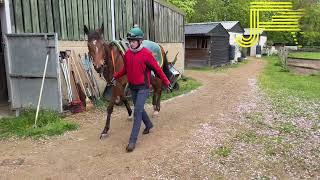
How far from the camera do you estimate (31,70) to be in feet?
26.8

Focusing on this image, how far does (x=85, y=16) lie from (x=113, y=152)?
590cm

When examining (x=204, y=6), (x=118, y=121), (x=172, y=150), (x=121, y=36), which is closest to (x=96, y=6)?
(x=121, y=36)

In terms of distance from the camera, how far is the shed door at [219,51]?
25311 millimetres

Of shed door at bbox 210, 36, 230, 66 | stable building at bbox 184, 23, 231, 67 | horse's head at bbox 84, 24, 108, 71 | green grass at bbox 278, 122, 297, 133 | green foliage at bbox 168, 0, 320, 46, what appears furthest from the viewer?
green foliage at bbox 168, 0, 320, 46

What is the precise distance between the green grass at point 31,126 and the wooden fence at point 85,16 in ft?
7.61

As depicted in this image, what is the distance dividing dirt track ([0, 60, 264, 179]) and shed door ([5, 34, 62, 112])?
931mm

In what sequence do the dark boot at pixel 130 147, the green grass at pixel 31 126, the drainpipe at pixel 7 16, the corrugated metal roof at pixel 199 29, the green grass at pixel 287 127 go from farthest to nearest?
the corrugated metal roof at pixel 199 29, the drainpipe at pixel 7 16, the green grass at pixel 287 127, the green grass at pixel 31 126, the dark boot at pixel 130 147

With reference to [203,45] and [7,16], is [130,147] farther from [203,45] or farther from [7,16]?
[203,45]

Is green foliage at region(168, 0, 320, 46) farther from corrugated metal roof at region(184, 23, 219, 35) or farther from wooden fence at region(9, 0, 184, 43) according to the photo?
wooden fence at region(9, 0, 184, 43)

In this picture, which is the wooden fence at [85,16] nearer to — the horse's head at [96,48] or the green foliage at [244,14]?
the horse's head at [96,48]

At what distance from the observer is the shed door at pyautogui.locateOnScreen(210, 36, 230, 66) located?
25.3 meters

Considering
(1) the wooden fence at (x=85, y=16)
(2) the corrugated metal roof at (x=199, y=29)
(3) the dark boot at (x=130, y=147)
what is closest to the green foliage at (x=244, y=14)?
(2) the corrugated metal roof at (x=199, y=29)

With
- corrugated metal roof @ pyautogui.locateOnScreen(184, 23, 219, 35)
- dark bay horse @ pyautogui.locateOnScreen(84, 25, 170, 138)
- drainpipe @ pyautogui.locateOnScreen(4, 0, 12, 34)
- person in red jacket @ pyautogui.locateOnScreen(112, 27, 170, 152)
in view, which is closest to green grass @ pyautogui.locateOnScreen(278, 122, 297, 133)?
person in red jacket @ pyautogui.locateOnScreen(112, 27, 170, 152)

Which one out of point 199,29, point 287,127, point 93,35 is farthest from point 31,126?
point 199,29
